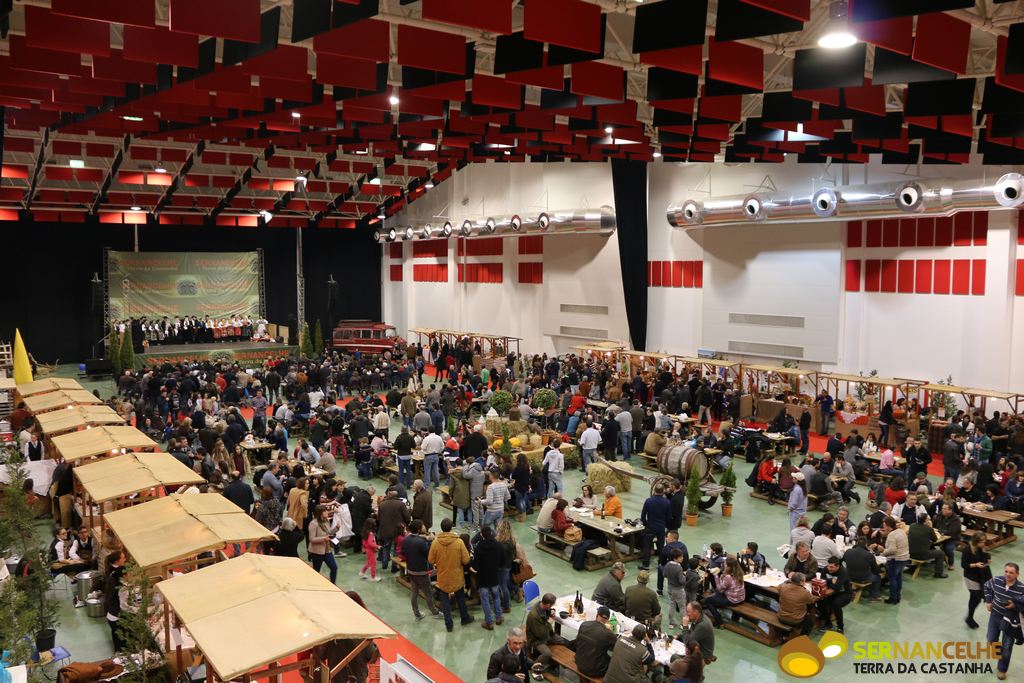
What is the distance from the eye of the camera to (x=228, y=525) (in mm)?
8266

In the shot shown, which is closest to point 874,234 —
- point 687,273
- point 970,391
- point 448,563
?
point 970,391

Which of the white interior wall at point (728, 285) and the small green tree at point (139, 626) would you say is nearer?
the small green tree at point (139, 626)

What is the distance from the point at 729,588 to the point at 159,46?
835 centimetres

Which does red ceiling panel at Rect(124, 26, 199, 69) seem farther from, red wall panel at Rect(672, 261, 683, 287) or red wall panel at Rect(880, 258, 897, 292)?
red wall panel at Rect(672, 261, 683, 287)

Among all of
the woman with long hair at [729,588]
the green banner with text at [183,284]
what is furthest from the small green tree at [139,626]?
the green banner with text at [183,284]

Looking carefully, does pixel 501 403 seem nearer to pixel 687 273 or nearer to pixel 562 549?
pixel 562 549

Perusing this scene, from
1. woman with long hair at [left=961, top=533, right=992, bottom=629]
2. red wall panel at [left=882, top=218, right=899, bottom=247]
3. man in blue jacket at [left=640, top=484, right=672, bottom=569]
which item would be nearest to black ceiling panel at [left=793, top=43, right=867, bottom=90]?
woman with long hair at [left=961, top=533, right=992, bottom=629]

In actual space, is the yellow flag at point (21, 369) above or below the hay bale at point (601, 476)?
above

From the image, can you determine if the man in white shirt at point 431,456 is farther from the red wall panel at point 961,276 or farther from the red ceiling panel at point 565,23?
the red wall panel at point 961,276

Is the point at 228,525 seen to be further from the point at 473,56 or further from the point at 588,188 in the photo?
the point at 588,188

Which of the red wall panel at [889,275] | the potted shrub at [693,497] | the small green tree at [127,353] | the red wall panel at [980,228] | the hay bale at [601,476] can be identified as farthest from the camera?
the small green tree at [127,353]

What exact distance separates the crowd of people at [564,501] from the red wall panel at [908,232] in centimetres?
508

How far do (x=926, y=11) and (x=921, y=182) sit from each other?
1220cm

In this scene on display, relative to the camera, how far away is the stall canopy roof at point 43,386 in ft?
55.3
